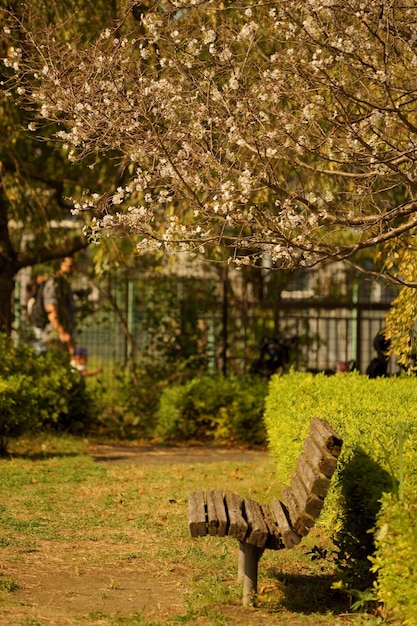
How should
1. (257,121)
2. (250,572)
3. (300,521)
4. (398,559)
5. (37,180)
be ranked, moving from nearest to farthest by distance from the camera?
1. (398,559)
2. (300,521)
3. (250,572)
4. (257,121)
5. (37,180)

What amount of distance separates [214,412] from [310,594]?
27.0ft

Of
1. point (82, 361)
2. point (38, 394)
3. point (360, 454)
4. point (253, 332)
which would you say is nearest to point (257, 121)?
point (360, 454)

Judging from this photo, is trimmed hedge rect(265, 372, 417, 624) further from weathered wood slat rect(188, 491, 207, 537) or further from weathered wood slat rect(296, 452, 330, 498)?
weathered wood slat rect(188, 491, 207, 537)

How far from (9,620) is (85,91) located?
3675mm

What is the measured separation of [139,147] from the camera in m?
7.80

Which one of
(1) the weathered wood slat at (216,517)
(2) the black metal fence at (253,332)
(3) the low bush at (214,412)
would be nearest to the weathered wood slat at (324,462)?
(1) the weathered wood slat at (216,517)

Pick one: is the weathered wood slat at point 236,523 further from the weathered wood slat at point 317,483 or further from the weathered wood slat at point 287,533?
the weathered wood slat at point 317,483

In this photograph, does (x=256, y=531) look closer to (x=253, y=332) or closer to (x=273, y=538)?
(x=273, y=538)

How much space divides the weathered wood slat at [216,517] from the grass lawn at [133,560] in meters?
0.45

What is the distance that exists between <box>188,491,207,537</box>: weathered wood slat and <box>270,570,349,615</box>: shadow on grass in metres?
0.69

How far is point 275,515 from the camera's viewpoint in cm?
655

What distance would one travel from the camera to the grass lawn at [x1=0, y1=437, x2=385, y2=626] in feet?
20.7

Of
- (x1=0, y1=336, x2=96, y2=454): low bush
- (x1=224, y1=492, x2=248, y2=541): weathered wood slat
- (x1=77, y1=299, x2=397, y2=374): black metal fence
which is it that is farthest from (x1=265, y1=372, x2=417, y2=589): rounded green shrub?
(x1=77, y1=299, x2=397, y2=374): black metal fence

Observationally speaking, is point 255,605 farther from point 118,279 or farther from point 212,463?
point 118,279
